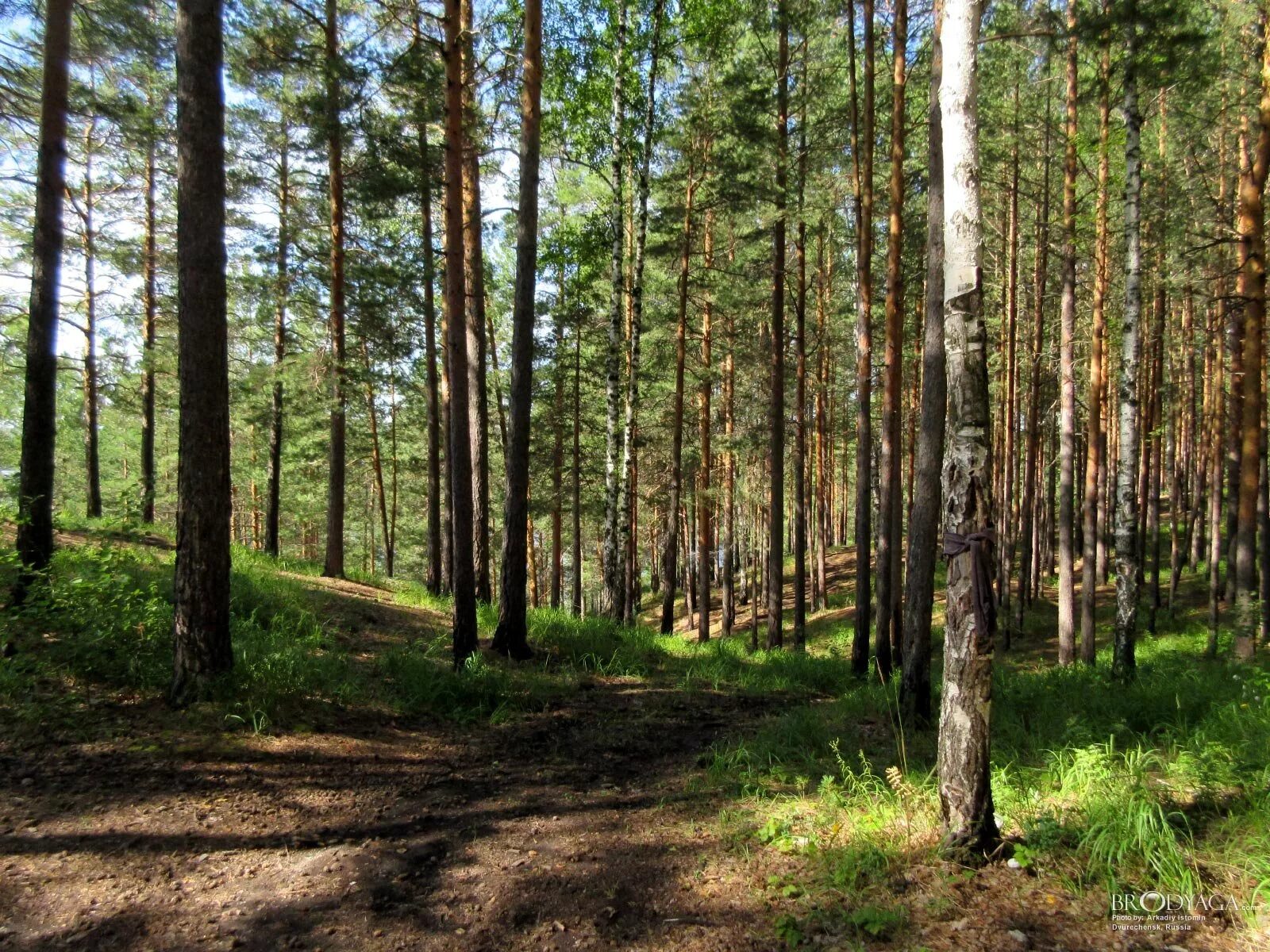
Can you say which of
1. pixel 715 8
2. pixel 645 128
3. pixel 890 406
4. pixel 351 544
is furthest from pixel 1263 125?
pixel 351 544

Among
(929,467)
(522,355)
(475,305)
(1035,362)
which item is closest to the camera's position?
(929,467)

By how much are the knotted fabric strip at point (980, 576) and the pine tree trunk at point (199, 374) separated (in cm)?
563

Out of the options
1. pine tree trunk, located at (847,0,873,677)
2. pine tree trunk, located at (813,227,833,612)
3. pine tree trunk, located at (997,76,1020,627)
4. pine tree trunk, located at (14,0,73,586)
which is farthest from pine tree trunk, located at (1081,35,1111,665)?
pine tree trunk, located at (14,0,73,586)

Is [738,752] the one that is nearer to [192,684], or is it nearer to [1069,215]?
[192,684]

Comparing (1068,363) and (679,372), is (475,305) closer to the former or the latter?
(679,372)

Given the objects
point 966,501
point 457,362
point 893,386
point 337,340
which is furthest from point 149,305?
point 966,501

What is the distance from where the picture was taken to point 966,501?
350 cm

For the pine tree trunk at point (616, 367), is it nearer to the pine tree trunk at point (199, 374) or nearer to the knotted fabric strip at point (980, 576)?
the pine tree trunk at point (199, 374)

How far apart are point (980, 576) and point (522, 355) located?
6250 mm

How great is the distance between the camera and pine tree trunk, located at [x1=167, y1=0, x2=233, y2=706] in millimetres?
5523

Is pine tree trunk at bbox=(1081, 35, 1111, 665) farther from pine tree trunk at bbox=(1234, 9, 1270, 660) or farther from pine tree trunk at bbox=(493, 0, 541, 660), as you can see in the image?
pine tree trunk at bbox=(493, 0, 541, 660)

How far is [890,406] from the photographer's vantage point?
426 inches

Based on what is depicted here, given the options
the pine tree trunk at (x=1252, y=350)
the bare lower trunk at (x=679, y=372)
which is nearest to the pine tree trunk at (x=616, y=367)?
the bare lower trunk at (x=679, y=372)

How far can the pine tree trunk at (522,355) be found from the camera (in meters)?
8.34
